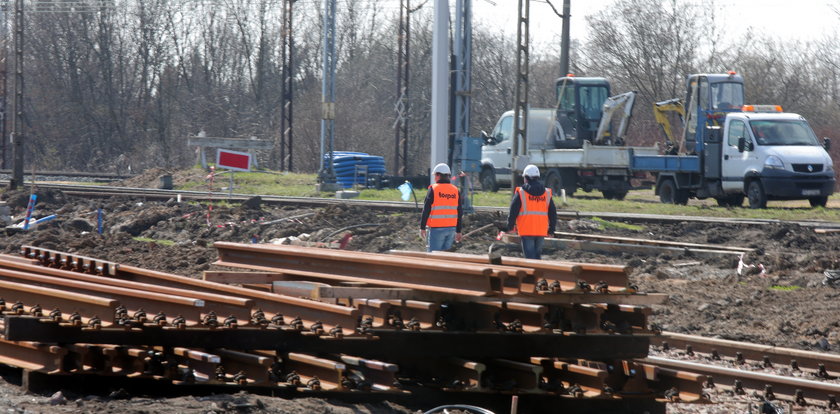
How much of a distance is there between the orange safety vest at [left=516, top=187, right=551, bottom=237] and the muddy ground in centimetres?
186

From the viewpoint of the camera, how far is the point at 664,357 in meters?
10.3

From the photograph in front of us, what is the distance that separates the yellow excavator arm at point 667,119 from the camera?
30641 mm

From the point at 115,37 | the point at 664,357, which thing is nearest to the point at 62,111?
the point at 115,37

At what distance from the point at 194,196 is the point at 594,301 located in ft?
65.6

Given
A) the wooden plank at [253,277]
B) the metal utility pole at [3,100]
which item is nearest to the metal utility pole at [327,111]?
the metal utility pole at [3,100]

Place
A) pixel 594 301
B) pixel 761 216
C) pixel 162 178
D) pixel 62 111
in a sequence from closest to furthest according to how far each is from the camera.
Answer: pixel 594 301
pixel 761 216
pixel 162 178
pixel 62 111

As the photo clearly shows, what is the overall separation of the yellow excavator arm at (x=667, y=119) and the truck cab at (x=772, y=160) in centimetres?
310

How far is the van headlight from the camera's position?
83.3ft

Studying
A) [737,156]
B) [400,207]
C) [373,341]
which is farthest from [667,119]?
[373,341]

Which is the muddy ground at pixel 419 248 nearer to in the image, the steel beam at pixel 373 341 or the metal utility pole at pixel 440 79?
the steel beam at pixel 373 341

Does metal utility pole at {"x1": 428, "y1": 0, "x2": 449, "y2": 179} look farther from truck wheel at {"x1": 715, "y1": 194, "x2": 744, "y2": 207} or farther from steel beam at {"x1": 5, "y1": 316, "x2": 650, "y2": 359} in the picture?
truck wheel at {"x1": 715, "y1": 194, "x2": 744, "y2": 207}

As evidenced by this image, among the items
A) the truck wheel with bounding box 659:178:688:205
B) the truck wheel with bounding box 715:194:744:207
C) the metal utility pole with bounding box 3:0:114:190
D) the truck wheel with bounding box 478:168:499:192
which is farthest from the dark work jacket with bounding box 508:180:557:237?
the metal utility pole with bounding box 3:0:114:190

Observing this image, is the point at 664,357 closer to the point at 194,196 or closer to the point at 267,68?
the point at 194,196

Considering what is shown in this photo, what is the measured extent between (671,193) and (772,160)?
13.7 ft
